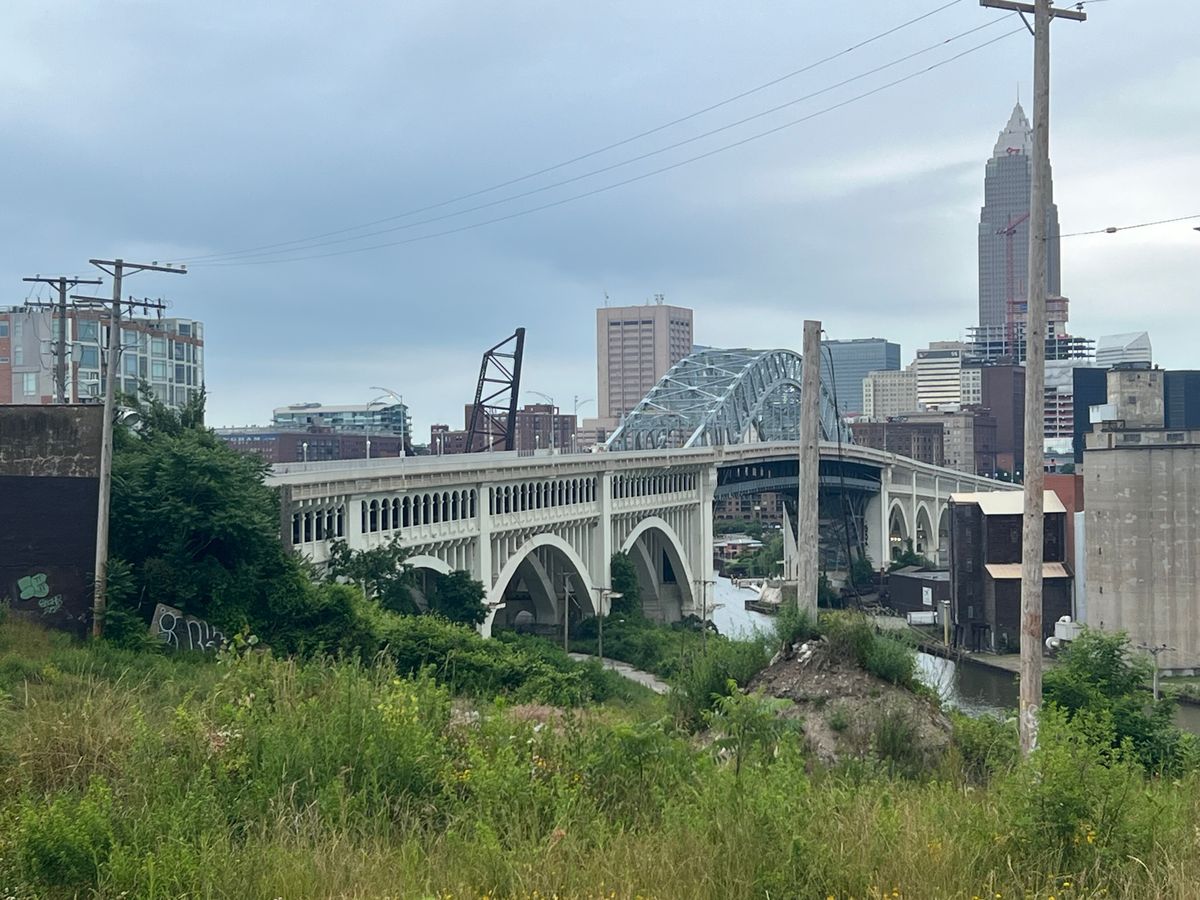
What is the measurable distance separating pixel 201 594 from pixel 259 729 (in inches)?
685

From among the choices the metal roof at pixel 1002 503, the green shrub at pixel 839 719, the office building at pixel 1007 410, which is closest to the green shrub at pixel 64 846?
the green shrub at pixel 839 719

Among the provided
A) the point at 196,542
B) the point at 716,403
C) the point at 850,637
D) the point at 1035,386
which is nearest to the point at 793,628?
the point at 850,637

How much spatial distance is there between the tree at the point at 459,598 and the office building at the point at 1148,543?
26.7m

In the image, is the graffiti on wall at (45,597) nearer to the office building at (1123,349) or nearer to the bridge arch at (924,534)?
the bridge arch at (924,534)

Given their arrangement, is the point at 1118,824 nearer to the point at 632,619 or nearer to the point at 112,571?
the point at 112,571

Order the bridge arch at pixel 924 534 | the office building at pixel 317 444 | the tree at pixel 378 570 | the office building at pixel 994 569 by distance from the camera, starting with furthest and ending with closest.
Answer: the office building at pixel 317 444, the bridge arch at pixel 924 534, the office building at pixel 994 569, the tree at pixel 378 570

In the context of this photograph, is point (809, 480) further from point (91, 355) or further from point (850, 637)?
point (91, 355)

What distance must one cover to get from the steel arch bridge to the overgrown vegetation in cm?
8413

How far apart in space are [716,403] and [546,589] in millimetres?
46983

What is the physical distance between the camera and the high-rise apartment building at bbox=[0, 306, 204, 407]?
66.5 m

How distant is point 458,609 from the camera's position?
44.6 metres

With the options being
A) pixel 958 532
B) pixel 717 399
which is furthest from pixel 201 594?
pixel 717 399

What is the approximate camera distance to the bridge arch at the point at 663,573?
70.2m

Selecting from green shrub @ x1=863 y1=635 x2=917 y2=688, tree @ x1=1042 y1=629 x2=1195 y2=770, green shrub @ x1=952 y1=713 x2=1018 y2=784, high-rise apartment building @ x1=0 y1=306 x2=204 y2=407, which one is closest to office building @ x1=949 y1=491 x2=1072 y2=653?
tree @ x1=1042 y1=629 x2=1195 y2=770
